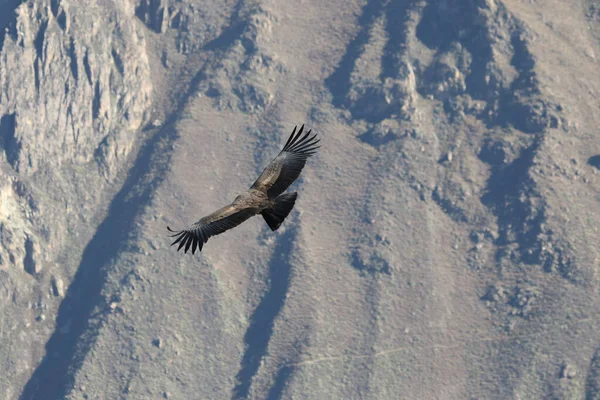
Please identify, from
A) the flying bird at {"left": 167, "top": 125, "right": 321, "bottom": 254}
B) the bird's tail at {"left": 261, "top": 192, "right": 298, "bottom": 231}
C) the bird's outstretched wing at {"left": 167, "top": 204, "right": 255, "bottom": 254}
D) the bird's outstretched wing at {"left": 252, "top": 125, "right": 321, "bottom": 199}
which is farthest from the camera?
the bird's outstretched wing at {"left": 252, "top": 125, "right": 321, "bottom": 199}

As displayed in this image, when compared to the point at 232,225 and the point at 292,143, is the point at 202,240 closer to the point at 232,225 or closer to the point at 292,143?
the point at 232,225

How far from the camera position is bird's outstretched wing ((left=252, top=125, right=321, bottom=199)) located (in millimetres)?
Result: 123438

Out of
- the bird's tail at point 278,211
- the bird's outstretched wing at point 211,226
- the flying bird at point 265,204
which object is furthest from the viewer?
the bird's tail at point 278,211

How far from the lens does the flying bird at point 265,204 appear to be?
383ft

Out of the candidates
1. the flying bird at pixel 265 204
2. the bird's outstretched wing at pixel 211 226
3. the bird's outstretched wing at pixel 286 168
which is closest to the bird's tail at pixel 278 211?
the flying bird at pixel 265 204

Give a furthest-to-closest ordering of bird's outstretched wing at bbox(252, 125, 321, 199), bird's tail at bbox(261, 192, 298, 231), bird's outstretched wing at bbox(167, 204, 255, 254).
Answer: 1. bird's outstretched wing at bbox(252, 125, 321, 199)
2. bird's tail at bbox(261, 192, 298, 231)
3. bird's outstretched wing at bbox(167, 204, 255, 254)

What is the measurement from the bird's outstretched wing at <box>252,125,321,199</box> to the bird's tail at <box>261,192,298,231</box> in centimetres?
156

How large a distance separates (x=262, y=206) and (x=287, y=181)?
5862 mm

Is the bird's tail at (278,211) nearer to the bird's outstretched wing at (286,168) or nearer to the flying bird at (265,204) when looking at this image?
the flying bird at (265,204)

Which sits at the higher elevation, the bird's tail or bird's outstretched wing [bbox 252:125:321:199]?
the bird's tail

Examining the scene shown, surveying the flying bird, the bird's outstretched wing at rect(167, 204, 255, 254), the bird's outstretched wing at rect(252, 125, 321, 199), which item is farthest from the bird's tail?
the bird's outstretched wing at rect(167, 204, 255, 254)

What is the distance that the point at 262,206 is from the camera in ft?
392

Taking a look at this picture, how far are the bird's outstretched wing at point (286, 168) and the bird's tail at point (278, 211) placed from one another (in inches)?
61.3

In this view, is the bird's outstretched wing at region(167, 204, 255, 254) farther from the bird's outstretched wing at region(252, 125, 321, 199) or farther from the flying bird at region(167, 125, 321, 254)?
the bird's outstretched wing at region(252, 125, 321, 199)
